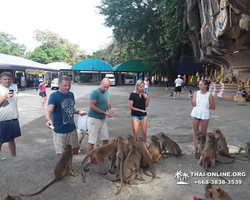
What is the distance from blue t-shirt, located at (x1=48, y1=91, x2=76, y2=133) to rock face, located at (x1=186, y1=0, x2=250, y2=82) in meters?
4.49

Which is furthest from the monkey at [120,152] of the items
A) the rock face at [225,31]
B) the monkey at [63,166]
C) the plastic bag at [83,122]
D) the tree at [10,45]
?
the tree at [10,45]

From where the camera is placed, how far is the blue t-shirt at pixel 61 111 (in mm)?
3609

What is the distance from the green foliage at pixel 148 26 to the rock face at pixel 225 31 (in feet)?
7.04

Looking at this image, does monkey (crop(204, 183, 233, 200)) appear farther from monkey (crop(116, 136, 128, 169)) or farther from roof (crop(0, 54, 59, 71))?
roof (crop(0, 54, 59, 71))

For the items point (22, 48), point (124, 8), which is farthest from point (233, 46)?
point (22, 48)

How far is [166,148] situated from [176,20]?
18.3 meters

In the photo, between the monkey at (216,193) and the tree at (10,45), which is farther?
the tree at (10,45)

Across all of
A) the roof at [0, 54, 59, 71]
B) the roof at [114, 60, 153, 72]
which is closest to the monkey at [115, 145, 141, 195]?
the roof at [0, 54, 59, 71]

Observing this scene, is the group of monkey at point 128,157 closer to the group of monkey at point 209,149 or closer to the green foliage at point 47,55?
the group of monkey at point 209,149

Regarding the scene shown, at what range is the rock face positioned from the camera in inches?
370

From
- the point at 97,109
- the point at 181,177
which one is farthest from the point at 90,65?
the point at 181,177

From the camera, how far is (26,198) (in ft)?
10.1

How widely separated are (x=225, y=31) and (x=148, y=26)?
18434 mm

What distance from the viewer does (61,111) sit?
3676 millimetres
